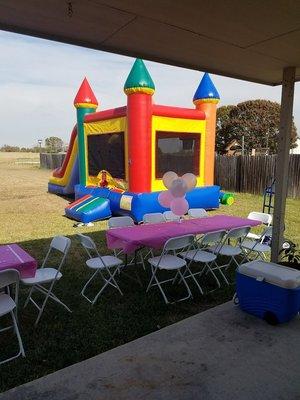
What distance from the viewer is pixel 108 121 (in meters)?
9.50

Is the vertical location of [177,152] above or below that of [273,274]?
above

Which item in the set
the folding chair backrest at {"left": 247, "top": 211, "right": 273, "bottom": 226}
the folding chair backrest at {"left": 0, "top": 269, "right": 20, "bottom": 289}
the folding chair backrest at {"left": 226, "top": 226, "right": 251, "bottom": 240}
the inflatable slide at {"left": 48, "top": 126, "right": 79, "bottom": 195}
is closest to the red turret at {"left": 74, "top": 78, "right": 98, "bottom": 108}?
the inflatable slide at {"left": 48, "top": 126, "right": 79, "bottom": 195}

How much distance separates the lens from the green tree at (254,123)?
33.8 m

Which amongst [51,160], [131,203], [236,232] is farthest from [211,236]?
[51,160]

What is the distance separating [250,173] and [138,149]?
287 inches

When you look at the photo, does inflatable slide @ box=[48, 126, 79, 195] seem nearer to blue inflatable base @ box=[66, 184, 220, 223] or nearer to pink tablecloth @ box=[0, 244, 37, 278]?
blue inflatable base @ box=[66, 184, 220, 223]

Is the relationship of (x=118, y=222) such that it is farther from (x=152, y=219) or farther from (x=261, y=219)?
(x=261, y=219)

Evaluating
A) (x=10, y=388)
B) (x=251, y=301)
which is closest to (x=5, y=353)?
(x=10, y=388)

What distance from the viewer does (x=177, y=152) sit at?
9570 millimetres

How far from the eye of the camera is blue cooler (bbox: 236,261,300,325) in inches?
133

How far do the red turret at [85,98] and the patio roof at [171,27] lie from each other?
25.1ft

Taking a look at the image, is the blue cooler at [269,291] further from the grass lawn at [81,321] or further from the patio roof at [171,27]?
the patio roof at [171,27]

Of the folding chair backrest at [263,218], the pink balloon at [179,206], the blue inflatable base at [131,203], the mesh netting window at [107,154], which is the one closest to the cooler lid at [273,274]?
the pink balloon at [179,206]

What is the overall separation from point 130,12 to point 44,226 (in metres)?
6.61
